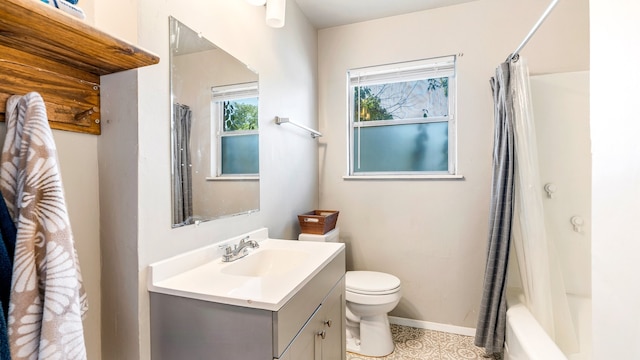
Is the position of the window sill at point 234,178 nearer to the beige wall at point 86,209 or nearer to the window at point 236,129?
the window at point 236,129

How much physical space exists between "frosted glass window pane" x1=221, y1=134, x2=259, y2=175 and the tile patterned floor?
138cm

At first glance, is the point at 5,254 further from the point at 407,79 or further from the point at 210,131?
the point at 407,79

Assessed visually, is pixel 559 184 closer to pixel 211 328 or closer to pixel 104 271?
pixel 211 328

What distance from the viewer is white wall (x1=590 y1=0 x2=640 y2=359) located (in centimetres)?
51

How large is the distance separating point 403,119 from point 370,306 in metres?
1.43

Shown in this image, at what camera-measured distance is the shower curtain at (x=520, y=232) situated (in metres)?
1.57

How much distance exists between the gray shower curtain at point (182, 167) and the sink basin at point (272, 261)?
344 millimetres

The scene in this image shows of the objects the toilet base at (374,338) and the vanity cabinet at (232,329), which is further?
the toilet base at (374,338)

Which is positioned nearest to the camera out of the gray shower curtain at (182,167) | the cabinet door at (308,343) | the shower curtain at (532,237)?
the cabinet door at (308,343)

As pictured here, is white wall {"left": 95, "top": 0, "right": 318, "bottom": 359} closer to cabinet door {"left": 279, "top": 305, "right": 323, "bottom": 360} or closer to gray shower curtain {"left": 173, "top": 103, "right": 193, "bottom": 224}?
gray shower curtain {"left": 173, "top": 103, "right": 193, "bottom": 224}

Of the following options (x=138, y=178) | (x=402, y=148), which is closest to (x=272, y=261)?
(x=138, y=178)

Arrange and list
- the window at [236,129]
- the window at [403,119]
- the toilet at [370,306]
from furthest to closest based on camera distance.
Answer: the window at [403,119], the toilet at [370,306], the window at [236,129]

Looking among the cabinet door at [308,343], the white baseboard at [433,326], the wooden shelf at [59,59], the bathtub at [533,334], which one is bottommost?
the white baseboard at [433,326]

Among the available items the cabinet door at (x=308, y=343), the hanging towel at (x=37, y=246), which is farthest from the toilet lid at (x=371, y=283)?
the hanging towel at (x=37, y=246)
